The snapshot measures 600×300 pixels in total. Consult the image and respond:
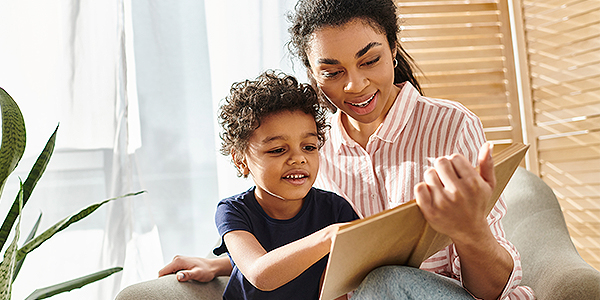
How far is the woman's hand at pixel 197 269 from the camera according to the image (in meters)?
1.07

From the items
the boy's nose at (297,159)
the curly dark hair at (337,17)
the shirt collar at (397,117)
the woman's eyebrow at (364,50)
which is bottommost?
the boy's nose at (297,159)

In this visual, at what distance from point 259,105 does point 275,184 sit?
19cm

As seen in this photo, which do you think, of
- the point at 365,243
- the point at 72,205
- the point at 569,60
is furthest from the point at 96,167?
the point at 569,60

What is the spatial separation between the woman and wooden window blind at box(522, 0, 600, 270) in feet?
3.26

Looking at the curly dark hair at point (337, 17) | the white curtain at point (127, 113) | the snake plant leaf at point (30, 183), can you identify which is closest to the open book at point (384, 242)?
the curly dark hair at point (337, 17)

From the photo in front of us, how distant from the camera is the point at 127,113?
169cm

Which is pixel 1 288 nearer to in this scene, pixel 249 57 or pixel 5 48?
pixel 5 48

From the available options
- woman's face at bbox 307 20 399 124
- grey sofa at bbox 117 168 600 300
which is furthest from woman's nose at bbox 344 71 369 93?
grey sofa at bbox 117 168 600 300

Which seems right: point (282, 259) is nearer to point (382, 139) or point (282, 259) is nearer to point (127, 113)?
point (382, 139)

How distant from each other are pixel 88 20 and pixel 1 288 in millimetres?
1095

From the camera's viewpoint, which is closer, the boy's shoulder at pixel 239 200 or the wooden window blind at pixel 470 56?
the boy's shoulder at pixel 239 200

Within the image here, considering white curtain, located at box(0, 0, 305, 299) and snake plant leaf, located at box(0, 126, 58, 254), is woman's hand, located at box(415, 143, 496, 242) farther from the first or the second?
white curtain, located at box(0, 0, 305, 299)

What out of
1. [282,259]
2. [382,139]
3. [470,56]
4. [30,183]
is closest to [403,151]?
[382,139]

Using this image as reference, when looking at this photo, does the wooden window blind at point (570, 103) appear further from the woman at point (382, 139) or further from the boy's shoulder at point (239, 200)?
the boy's shoulder at point (239, 200)
